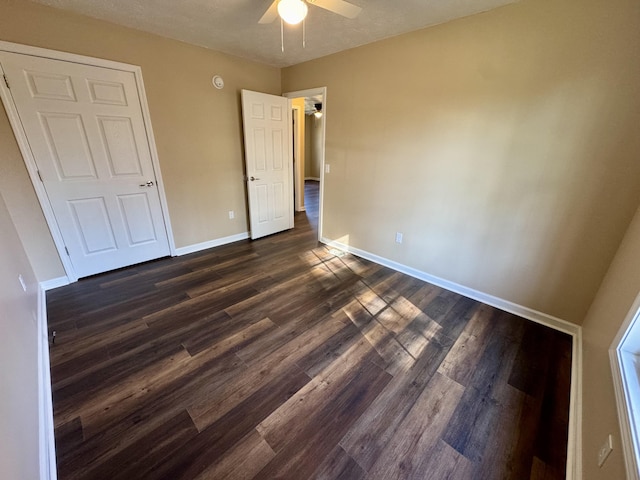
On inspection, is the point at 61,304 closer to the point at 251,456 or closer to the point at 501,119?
the point at 251,456

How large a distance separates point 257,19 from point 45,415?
3.07 m

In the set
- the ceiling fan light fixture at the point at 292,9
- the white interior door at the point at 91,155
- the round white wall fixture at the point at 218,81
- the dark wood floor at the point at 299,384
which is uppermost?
the ceiling fan light fixture at the point at 292,9

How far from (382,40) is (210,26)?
1651 millimetres

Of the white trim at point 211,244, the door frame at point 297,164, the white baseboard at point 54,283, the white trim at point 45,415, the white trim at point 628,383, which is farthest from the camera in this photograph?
the door frame at point 297,164

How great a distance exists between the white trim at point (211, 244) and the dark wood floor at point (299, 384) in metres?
0.76

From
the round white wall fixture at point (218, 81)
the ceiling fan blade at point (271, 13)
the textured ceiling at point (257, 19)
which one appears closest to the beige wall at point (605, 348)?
the textured ceiling at point (257, 19)

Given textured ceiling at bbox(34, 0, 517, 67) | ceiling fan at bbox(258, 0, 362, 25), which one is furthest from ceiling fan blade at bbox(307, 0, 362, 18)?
textured ceiling at bbox(34, 0, 517, 67)

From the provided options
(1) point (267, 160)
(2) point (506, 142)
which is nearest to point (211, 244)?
(1) point (267, 160)

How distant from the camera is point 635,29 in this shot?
1562mm

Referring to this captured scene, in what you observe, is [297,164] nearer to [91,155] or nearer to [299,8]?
[91,155]

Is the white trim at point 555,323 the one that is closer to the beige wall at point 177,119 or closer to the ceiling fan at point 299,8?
the beige wall at point 177,119

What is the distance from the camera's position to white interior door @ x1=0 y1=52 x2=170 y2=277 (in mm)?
2225

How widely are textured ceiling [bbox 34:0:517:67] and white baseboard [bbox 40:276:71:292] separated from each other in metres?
2.36

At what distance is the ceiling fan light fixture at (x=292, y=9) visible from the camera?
1.52 m
